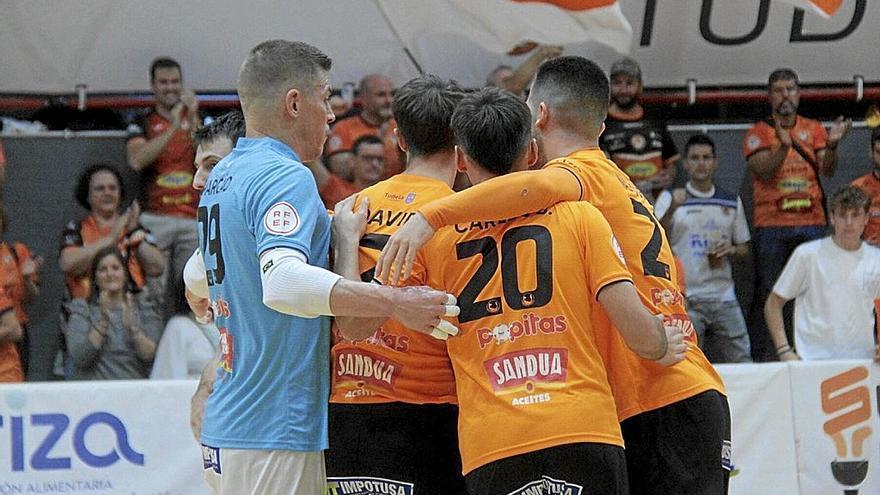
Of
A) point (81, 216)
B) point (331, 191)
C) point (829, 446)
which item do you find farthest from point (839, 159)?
point (81, 216)

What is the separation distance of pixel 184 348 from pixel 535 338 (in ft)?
16.9

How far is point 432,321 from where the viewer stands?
3.66 meters

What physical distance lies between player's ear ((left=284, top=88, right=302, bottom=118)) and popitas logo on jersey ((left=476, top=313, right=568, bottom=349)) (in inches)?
38.1

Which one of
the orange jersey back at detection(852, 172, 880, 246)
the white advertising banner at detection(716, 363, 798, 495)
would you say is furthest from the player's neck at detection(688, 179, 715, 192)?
the white advertising banner at detection(716, 363, 798, 495)

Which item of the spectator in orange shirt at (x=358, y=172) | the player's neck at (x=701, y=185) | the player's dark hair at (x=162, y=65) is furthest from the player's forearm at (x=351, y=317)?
the player's neck at (x=701, y=185)

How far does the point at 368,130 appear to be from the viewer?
9602 millimetres

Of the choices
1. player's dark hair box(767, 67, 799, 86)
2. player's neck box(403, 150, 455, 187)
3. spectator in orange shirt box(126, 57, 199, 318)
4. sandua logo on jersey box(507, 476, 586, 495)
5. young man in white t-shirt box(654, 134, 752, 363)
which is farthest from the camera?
player's dark hair box(767, 67, 799, 86)

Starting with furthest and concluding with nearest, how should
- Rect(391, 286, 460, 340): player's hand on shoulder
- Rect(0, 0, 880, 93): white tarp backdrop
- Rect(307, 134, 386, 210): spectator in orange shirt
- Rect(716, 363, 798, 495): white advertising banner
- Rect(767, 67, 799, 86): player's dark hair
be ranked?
Rect(0, 0, 880, 93): white tarp backdrop → Rect(767, 67, 799, 86): player's dark hair → Rect(307, 134, 386, 210): spectator in orange shirt → Rect(716, 363, 798, 495): white advertising banner → Rect(391, 286, 460, 340): player's hand on shoulder

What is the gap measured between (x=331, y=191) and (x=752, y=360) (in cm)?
367

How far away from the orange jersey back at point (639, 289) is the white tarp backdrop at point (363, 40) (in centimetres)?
606

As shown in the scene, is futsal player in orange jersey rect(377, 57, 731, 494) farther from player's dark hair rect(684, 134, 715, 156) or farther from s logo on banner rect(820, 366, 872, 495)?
player's dark hair rect(684, 134, 715, 156)

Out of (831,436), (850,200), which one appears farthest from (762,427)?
(850,200)

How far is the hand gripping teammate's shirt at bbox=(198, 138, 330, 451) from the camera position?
3756mm

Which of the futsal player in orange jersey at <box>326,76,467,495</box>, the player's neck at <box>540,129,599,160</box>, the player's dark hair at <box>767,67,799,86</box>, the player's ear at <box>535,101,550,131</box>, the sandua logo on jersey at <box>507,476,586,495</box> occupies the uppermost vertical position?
the player's dark hair at <box>767,67,799,86</box>
